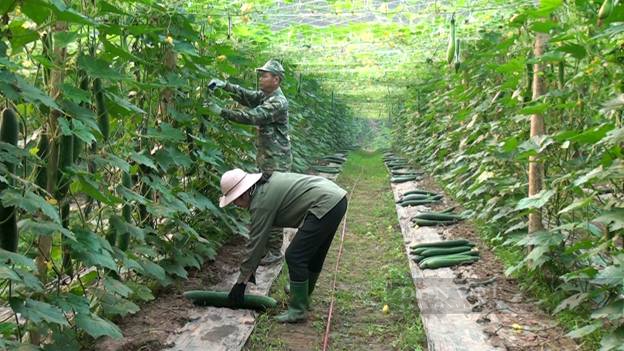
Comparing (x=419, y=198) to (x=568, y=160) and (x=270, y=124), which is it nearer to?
(x=270, y=124)

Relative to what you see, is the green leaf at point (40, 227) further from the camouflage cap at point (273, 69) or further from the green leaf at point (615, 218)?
the camouflage cap at point (273, 69)

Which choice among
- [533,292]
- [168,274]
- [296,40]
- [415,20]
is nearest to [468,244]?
[533,292]

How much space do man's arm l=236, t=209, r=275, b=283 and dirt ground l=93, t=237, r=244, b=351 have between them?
1.94 feet

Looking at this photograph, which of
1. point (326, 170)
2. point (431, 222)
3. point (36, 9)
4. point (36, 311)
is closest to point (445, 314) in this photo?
point (36, 311)

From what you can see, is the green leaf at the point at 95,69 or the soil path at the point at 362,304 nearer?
the green leaf at the point at 95,69

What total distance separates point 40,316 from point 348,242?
598 centimetres

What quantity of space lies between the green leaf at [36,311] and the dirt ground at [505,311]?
2831 millimetres

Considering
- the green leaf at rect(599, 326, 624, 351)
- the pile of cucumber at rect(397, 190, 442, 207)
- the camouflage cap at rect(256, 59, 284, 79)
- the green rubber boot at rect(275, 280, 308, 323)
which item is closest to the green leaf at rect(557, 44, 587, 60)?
the green leaf at rect(599, 326, 624, 351)

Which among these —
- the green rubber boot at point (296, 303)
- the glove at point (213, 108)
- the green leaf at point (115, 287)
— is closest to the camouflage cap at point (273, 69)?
the glove at point (213, 108)

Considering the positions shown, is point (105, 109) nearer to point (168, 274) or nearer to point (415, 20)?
point (168, 274)

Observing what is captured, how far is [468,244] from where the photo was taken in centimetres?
712

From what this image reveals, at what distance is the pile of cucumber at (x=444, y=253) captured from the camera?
657 cm

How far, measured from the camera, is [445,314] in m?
5.14

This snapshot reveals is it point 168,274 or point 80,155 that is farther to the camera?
point 168,274
